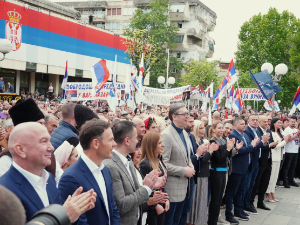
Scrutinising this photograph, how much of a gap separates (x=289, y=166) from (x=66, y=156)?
365 inches

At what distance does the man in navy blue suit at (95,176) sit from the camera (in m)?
3.19

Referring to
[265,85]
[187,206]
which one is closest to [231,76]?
[265,85]

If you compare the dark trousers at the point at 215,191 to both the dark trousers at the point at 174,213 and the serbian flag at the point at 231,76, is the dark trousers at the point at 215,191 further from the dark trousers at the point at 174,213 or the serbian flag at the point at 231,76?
the serbian flag at the point at 231,76

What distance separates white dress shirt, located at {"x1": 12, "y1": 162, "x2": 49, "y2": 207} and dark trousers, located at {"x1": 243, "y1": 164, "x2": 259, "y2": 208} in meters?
6.10

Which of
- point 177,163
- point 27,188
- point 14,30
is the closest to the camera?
point 27,188

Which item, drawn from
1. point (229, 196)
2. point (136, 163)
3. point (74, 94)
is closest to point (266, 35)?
point (74, 94)

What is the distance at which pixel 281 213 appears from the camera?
8.32 meters

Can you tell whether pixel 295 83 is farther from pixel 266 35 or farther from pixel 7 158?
pixel 7 158

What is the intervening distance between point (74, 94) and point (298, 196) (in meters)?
8.22

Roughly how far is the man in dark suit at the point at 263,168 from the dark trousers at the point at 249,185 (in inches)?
10.8

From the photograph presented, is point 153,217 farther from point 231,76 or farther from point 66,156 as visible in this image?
point 231,76

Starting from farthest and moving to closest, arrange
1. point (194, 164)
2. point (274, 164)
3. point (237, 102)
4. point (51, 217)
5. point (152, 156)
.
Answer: point (237, 102), point (274, 164), point (194, 164), point (152, 156), point (51, 217)

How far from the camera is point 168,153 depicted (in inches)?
225

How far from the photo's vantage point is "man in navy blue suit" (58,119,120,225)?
10.5 feet
